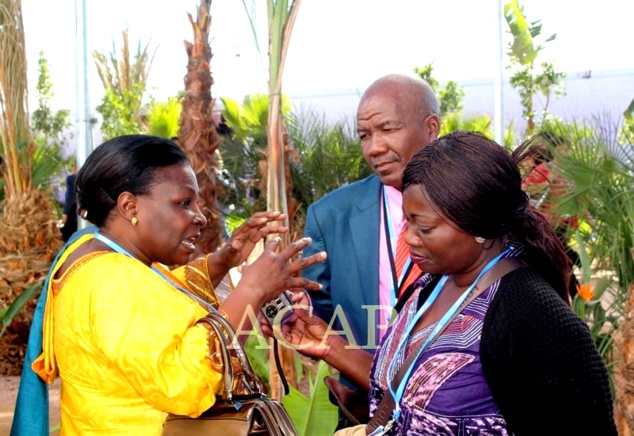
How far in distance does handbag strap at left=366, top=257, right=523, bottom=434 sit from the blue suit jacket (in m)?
0.87

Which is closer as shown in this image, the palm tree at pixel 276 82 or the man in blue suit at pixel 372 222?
the man in blue suit at pixel 372 222

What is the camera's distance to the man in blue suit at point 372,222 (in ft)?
9.94

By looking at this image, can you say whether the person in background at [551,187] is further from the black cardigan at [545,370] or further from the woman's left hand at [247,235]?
the black cardigan at [545,370]

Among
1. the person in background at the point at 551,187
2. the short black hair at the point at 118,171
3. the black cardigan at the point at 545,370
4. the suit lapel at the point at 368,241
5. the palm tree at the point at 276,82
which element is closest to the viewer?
the black cardigan at the point at 545,370

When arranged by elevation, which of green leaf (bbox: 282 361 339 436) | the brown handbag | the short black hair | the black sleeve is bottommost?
green leaf (bbox: 282 361 339 436)

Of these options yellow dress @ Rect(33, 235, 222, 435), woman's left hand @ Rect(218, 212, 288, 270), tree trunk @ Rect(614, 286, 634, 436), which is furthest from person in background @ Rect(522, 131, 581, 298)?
yellow dress @ Rect(33, 235, 222, 435)

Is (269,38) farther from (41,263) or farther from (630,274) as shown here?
(41,263)

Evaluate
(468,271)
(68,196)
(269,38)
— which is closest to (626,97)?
(68,196)

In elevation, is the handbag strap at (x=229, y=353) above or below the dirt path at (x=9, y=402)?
above

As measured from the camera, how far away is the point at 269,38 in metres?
3.78

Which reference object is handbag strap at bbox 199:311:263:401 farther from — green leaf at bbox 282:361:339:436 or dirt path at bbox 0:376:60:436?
dirt path at bbox 0:376:60:436

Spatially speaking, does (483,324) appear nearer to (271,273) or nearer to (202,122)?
(271,273)

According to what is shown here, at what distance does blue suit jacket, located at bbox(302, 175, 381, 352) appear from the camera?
3.03 metres

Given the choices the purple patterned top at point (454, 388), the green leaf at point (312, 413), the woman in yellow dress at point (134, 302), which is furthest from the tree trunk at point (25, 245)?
the purple patterned top at point (454, 388)
